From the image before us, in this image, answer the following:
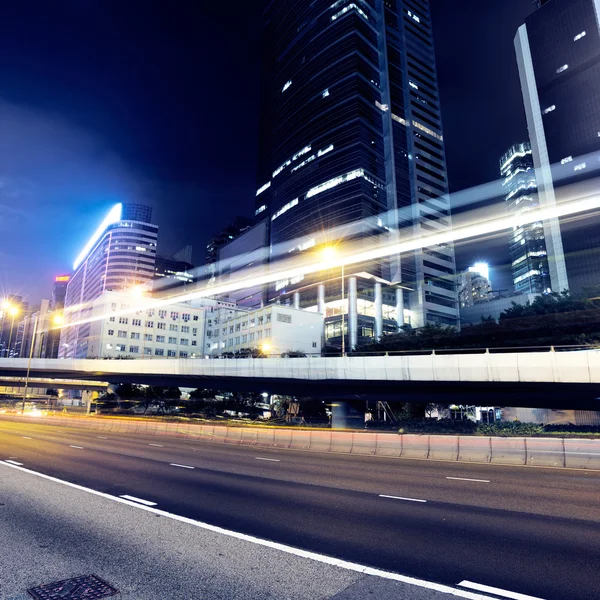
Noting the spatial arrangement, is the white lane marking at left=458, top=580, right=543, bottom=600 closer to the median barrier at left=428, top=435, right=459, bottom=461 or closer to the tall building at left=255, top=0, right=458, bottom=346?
the median barrier at left=428, top=435, right=459, bottom=461

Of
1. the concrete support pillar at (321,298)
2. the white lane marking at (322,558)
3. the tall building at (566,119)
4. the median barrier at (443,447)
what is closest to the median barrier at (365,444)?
the median barrier at (443,447)

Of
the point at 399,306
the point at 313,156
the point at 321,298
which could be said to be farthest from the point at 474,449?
the point at 313,156

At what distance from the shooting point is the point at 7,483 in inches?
454

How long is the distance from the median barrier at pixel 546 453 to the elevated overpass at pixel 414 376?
13.8 meters

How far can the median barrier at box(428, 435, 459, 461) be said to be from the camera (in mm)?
19750

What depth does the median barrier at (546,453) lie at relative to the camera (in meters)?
17.5

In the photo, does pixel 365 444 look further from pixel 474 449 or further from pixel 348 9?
pixel 348 9

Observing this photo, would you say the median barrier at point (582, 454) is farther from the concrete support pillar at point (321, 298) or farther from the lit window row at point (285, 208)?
the lit window row at point (285, 208)

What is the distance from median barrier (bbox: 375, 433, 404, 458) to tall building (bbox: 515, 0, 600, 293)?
428 feet

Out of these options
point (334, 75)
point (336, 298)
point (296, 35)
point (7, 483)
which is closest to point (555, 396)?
point (7, 483)

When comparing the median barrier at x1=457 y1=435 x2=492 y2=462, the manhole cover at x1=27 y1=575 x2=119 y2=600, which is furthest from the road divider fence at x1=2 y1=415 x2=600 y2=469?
the manhole cover at x1=27 y1=575 x2=119 y2=600

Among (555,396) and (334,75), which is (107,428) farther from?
(334,75)

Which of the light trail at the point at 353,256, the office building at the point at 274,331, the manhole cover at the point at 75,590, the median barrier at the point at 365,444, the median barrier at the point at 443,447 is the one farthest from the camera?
the light trail at the point at 353,256

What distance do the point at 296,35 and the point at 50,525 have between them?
210 meters
